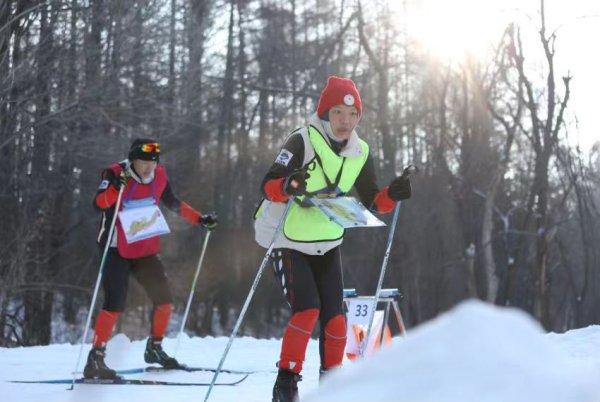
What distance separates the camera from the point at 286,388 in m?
3.79

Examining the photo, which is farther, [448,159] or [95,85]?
[448,159]

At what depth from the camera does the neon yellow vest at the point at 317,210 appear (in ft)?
13.1

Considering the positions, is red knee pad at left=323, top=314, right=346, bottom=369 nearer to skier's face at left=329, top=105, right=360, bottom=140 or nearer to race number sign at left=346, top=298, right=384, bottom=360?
skier's face at left=329, top=105, right=360, bottom=140

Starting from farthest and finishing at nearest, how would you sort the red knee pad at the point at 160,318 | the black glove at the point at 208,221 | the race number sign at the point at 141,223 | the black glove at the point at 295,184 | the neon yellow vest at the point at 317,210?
the red knee pad at the point at 160,318
the black glove at the point at 208,221
the race number sign at the point at 141,223
the neon yellow vest at the point at 317,210
the black glove at the point at 295,184

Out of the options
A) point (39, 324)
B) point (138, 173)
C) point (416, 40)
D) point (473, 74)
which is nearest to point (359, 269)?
point (416, 40)

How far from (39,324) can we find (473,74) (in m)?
10.2

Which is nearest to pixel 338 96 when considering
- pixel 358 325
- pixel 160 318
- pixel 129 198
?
pixel 358 325

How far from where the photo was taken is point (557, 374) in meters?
1.21

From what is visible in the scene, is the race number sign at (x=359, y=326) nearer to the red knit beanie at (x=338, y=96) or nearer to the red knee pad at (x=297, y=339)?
the red knee pad at (x=297, y=339)

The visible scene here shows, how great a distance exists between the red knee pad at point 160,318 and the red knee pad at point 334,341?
232cm

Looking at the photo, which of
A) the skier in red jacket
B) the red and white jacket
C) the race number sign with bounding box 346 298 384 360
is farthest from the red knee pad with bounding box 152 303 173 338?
the race number sign with bounding box 346 298 384 360

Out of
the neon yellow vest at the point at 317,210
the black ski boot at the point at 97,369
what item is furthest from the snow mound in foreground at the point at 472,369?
the black ski boot at the point at 97,369

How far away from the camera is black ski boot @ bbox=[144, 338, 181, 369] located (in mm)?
6137

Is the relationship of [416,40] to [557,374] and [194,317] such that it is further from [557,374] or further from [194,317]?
[557,374]
